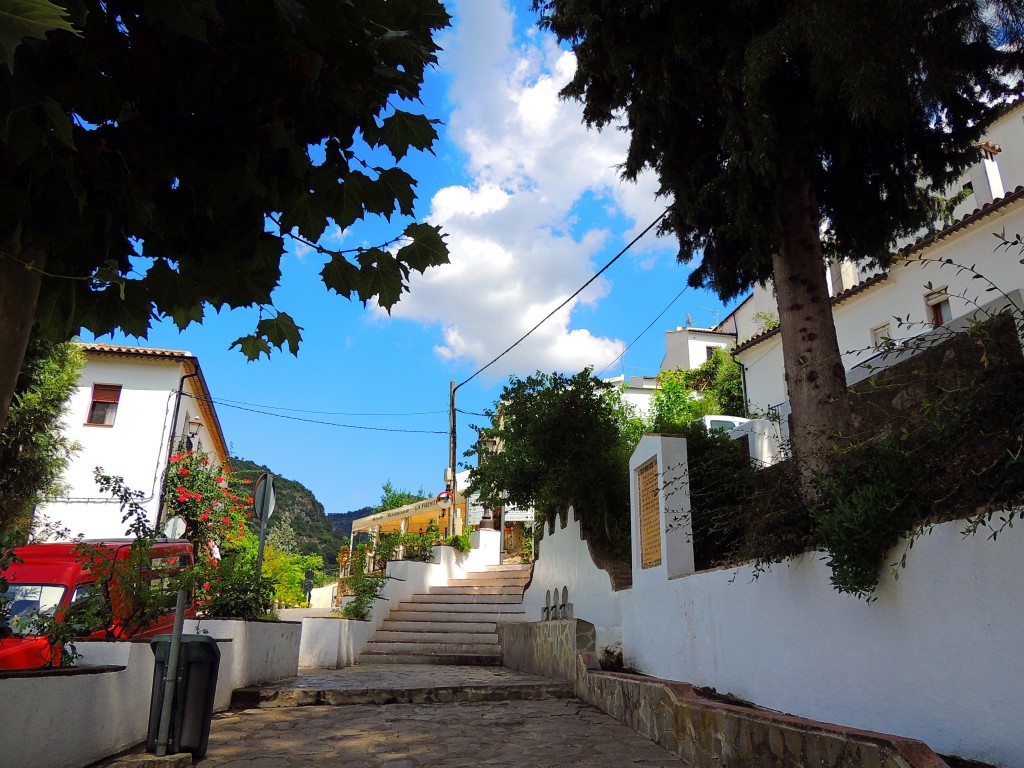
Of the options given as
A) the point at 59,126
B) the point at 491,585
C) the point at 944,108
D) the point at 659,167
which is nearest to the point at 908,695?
the point at 59,126

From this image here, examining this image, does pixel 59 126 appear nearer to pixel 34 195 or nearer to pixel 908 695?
pixel 34 195

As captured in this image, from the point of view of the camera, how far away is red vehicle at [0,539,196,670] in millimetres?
6125

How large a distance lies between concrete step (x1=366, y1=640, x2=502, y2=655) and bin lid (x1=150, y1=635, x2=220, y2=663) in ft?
28.5

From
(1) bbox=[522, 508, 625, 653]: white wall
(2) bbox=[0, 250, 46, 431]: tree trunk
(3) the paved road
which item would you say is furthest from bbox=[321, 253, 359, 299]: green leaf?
(1) bbox=[522, 508, 625, 653]: white wall

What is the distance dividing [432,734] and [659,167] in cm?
622

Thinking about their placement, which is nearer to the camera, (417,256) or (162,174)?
(162,174)

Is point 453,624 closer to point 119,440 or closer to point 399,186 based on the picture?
point 119,440

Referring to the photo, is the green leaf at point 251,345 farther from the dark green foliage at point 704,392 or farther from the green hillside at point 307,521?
the green hillside at point 307,521

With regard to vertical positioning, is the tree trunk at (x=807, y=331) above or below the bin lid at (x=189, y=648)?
above

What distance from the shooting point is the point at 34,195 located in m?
2.43

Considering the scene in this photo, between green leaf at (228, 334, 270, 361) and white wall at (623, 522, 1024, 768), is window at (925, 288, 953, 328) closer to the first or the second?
white wall at (623, 522, 1024, 768)

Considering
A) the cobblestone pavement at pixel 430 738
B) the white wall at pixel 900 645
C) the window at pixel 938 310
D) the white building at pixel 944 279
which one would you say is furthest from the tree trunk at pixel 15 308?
the window at pixel 938 310

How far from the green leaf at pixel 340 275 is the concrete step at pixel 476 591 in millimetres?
14545

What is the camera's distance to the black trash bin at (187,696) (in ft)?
15.9
